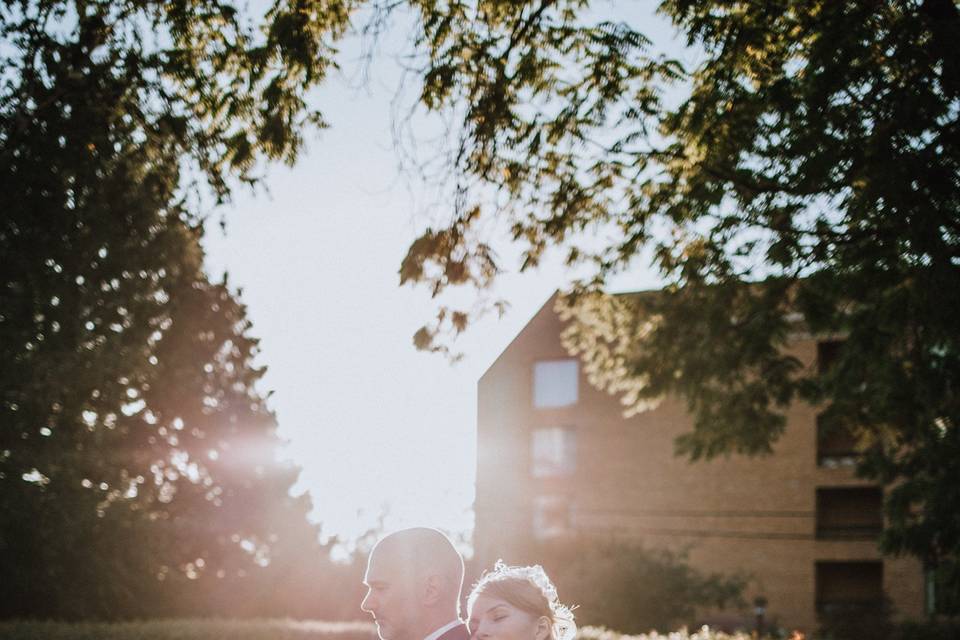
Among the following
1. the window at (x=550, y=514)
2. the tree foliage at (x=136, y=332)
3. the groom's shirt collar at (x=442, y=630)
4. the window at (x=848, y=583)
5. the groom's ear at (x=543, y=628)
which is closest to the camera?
the groom's shirt collar at (x=442, y=630)

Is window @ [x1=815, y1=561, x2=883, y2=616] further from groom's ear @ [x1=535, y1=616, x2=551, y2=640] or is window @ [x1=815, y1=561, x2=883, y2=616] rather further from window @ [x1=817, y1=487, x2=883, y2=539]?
groom's ear @ [x1=535, y1=616, x2=551, y2=640]

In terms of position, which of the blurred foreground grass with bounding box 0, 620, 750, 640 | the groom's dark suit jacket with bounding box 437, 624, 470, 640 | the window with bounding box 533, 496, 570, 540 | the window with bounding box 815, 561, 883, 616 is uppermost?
the groom's dark suit jacket with bounding box 437, 624, 470, 640

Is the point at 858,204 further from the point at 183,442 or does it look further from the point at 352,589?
the point at 352,589

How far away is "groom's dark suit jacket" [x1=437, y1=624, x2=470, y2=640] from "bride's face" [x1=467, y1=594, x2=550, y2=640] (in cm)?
3

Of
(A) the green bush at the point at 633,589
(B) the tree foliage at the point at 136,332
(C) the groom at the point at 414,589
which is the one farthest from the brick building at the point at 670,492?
(C) the groom at the point at 414,589

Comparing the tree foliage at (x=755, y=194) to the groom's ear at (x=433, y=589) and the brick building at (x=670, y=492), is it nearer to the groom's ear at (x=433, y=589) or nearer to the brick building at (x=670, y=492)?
the groom's ear at (x=433, y=589)

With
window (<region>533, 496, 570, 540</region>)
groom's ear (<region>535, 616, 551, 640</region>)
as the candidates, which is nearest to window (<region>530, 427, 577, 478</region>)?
window (<region>533, 496, 570, 540</region>)

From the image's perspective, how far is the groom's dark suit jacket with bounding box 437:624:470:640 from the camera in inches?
193

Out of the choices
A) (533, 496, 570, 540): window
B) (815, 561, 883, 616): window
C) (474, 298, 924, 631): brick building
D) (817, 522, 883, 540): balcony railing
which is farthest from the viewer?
(533, 496, 570, 540): window

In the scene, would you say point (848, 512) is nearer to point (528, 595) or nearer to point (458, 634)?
point (528, 595)

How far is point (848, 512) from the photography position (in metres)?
49.1

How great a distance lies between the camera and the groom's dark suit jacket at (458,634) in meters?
4.90

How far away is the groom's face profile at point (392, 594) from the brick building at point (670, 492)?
43.2 meters

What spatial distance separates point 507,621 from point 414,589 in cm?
44
